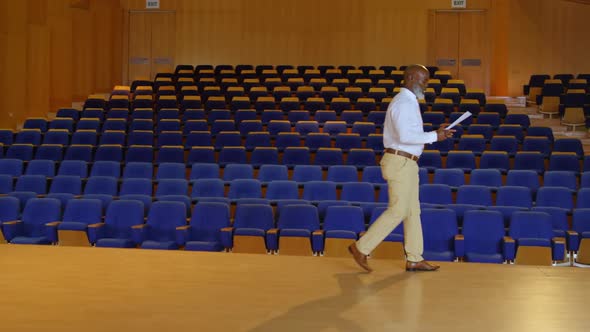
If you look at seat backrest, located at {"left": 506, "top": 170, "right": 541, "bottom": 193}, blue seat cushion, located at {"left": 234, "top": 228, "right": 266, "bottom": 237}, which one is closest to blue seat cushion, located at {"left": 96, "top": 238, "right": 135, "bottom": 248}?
blue seat cushion, located at {"left": 234, "top": 228, "right": 266, "bottom": 237}

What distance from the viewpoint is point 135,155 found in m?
7.19

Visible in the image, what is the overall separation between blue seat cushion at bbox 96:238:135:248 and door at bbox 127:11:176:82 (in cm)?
893

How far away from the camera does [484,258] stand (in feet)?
15.0

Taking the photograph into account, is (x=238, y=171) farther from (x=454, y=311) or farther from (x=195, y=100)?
(x=454, y=311)

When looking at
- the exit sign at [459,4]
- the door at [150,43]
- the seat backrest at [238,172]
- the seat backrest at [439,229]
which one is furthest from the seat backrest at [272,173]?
the exit sign at [459,4]

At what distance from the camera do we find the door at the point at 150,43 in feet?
44.4

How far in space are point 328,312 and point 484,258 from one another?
7.47ft

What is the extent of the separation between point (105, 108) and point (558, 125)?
6.32 m

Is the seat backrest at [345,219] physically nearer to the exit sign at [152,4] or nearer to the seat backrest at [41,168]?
the seat backrest at [41,168]

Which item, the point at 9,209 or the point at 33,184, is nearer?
the point at 9,209

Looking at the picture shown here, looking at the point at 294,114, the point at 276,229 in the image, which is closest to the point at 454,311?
the point at 276,229

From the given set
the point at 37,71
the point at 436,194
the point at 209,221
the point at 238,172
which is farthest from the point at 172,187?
the point at 37,71

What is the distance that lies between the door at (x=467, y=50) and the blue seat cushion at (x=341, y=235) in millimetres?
8734

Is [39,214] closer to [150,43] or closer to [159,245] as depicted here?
[159,245]
